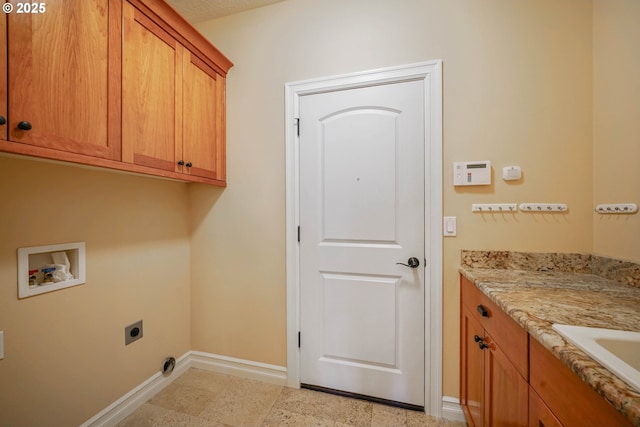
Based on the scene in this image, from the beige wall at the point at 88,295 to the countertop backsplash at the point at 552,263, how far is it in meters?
2.01

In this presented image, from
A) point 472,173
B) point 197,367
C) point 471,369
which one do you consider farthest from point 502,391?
point 197,367

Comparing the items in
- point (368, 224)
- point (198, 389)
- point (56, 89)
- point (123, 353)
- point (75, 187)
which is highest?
point (56, 89)

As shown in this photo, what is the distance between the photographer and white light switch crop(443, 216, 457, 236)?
1.41 m

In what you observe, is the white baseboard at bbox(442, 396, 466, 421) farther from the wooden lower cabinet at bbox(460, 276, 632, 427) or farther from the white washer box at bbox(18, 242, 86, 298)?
the white washer box at bbox(18, 242, 86, 298)

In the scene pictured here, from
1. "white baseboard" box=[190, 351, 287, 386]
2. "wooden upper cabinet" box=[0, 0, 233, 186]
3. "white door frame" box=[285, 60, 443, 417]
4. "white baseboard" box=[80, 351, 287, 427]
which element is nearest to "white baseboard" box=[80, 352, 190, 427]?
"white baseboard" box=[80, 351, 287, 427]

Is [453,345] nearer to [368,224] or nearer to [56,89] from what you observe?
[368,224]

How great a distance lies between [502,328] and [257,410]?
1.44 m

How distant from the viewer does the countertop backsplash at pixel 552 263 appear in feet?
3.64

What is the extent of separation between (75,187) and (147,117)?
52 cm

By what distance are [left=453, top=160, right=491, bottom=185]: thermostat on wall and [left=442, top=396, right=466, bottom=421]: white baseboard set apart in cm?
127

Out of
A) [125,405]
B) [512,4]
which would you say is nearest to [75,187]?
[125,405]

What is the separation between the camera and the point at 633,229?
1.06 m

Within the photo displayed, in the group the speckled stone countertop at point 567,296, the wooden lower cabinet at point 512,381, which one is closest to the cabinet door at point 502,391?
the wooden lower cabinet at point 512,381

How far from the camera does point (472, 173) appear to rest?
4.50ft
